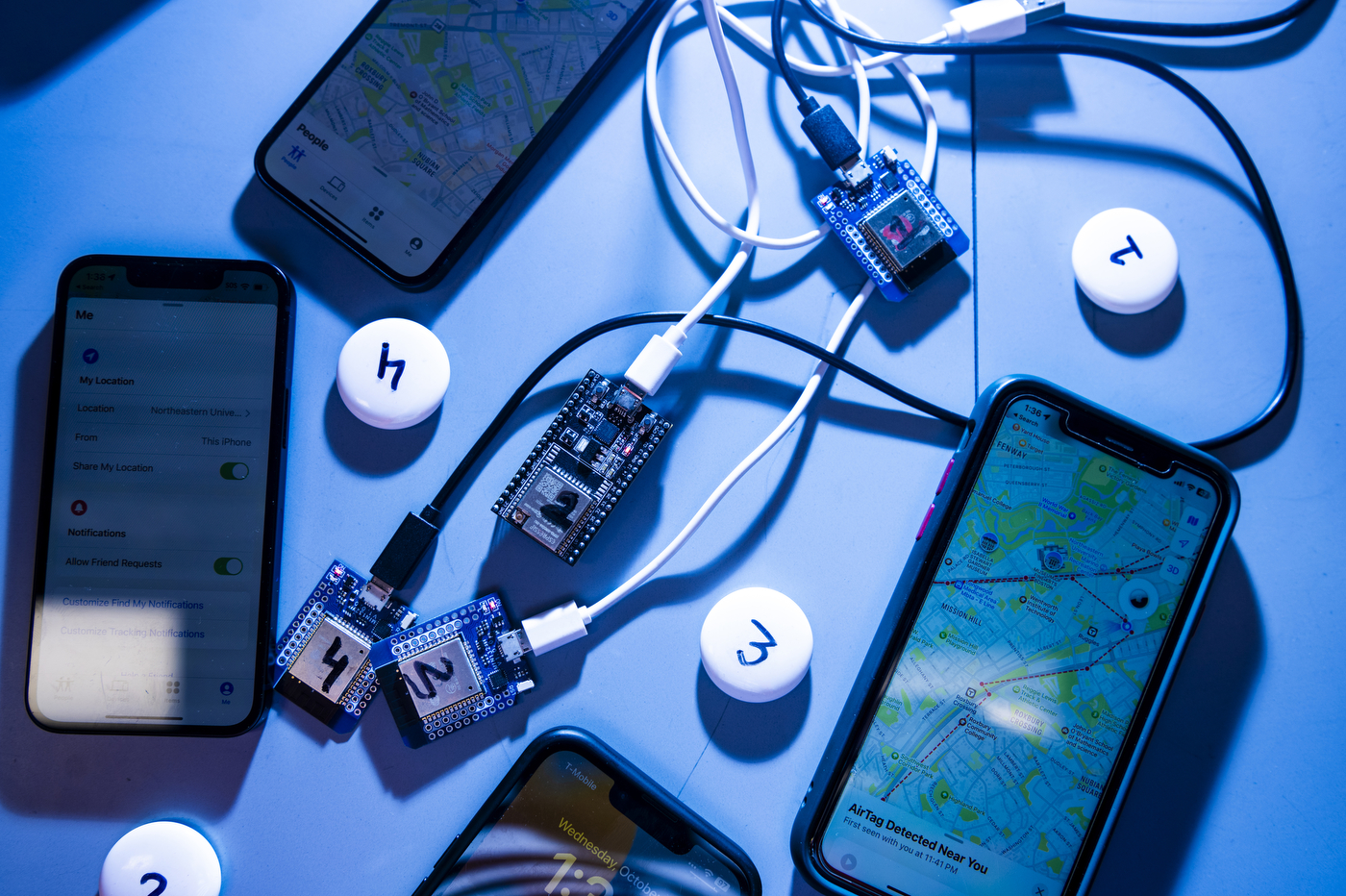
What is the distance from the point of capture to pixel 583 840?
0.99 meters

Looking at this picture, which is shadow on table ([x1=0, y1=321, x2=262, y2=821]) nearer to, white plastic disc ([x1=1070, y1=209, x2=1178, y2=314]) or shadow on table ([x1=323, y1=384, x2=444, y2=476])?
shadow on table ([x1=323, y1=384, x2=444, y2=476])

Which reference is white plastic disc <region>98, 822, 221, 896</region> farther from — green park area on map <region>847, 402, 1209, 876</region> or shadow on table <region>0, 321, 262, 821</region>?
green park area on map <region>847, 402, 1209, 876</region>

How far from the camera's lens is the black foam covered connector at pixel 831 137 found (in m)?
1.01

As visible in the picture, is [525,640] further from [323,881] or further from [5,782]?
[5,782]

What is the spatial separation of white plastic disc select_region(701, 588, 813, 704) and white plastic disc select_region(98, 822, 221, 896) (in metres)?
0.68

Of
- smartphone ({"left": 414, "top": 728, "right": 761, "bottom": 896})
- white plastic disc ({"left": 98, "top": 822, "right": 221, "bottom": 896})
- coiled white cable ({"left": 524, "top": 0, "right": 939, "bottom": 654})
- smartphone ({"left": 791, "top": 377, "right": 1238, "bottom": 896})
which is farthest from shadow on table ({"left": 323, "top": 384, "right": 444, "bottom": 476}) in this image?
smartphone ({"left": 791, "top": 377, "right": 1238, "bottom": 896})

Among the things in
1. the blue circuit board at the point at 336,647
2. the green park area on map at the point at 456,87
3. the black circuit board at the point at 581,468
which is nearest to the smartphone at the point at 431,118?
the green park area on map at the point at 456,87

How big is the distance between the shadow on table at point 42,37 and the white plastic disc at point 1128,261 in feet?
4.32

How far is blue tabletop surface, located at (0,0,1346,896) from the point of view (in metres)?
1.03

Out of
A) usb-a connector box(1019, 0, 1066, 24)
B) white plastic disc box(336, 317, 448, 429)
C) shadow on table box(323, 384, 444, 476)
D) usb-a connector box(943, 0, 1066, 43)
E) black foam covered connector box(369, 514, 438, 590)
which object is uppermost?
usb-a connector box(1019, 0, 1066, 24)

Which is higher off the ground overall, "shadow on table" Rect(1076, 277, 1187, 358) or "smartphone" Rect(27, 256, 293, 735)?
"shadow on table" Rect(1076, 277, 1187, 358)

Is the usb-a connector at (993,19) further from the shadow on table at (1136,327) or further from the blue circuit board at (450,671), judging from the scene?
the blue circuit board at (450,671)

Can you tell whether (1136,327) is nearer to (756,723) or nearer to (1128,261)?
(1128,261)

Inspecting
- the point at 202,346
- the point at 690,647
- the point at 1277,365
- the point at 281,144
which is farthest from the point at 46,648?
the point at 1277,365
